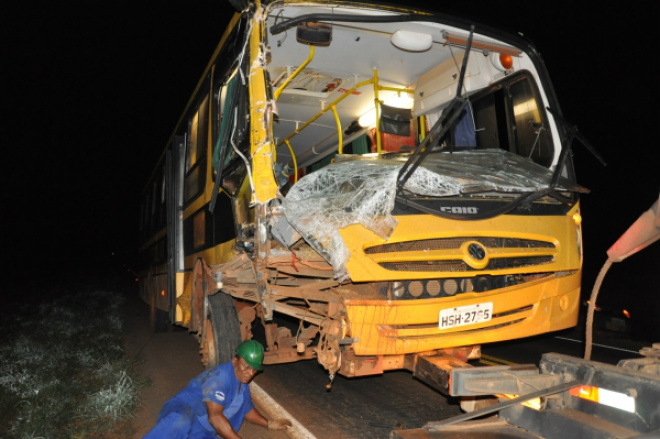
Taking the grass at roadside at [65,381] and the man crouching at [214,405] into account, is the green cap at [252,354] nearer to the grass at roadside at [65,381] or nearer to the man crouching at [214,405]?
the man crouching at [214,405]

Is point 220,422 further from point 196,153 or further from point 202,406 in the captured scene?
point 196,153

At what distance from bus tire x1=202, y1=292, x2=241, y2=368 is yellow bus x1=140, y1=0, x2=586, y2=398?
0.07 feet

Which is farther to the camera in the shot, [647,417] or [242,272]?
[242,272]

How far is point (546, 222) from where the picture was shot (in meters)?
3.79

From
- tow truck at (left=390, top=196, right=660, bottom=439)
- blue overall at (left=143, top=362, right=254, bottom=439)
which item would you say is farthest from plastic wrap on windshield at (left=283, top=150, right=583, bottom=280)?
blue overall at (left=143, top=362, right=254, bottom=439)

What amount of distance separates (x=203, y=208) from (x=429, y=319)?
3.01 m

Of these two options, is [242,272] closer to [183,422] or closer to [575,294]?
[183,422]

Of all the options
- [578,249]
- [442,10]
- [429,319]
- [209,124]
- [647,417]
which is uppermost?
[442,10]

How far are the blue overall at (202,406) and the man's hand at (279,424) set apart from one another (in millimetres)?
292

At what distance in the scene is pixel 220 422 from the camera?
3.57 m

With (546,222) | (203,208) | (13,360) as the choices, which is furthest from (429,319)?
(13,360)

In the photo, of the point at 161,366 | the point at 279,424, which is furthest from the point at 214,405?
the point at 161,366

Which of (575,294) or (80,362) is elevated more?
(575,294)

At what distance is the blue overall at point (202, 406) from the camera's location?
345 cm
